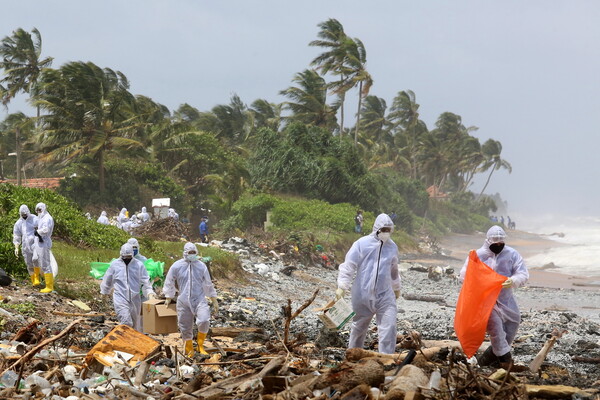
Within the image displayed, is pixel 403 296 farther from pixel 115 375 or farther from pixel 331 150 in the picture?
pixel 331 150

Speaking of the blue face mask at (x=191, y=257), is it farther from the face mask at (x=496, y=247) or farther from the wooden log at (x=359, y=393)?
the wooden log at (x=359, y=393)

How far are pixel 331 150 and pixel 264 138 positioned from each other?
3.97 meters

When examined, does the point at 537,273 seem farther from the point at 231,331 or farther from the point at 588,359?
the point at 588,359

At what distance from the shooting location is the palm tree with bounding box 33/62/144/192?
101 feet

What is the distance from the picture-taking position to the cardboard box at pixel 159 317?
9.04 m

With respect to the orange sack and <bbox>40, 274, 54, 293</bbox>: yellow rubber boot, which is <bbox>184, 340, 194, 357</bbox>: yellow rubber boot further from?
<bbox>40, 274, 54, 293</bbox>: yellow rubber boot

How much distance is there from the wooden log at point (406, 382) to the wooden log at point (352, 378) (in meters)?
0.15

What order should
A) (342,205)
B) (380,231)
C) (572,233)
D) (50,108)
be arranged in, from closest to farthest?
(380,231) < (50,108) < (342,205) < (572,233)

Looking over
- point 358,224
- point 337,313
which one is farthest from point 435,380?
point 358,224

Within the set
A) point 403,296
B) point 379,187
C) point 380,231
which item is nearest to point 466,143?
point 379,187

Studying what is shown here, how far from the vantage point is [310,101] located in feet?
153

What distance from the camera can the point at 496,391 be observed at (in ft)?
15.2

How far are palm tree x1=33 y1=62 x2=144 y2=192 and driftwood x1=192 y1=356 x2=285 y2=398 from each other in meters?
→ 26.6

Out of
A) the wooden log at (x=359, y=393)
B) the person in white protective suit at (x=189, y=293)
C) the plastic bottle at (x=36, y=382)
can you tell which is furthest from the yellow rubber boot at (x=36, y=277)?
the wooden log at (x=359, y=393)
